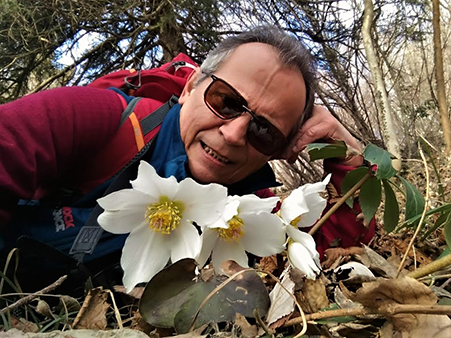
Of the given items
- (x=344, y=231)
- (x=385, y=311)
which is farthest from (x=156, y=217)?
(x=344, y=231)

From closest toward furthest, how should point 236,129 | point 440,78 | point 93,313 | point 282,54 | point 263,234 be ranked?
point 93,313 < point 263,234 < point 236,129 < point 282,54 < point 440,78

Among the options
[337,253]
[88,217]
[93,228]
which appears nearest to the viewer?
[337,253]

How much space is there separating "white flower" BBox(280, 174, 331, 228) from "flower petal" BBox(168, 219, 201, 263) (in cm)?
16

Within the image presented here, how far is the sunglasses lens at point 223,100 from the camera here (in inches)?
54.3

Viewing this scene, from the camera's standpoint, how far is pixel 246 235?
0.65 m

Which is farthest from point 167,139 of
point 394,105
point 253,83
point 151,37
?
point 394,105

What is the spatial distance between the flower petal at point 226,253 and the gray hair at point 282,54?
1.01 metres

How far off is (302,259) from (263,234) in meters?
0.07

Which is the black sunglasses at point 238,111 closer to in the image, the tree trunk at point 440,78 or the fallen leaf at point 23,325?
the fallen leaf at point 23,325

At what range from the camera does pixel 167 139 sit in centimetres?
136

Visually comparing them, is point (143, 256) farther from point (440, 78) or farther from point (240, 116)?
point (440, 78)


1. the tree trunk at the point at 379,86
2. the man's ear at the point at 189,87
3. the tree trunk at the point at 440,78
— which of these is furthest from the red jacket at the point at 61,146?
the tree trunk at the point at 379,86

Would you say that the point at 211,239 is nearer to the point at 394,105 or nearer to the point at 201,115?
the point at 201,115

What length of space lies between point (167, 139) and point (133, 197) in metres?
0.79
